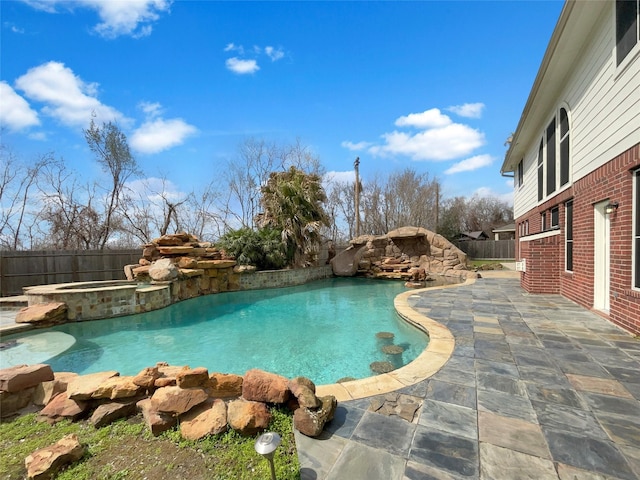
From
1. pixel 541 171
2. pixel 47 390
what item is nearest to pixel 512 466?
pixel 47 390

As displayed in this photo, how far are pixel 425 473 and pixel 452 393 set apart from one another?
100 centimetres

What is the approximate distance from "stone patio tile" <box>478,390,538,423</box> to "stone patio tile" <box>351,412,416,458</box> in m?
0.70

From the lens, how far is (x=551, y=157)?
6.75 meters

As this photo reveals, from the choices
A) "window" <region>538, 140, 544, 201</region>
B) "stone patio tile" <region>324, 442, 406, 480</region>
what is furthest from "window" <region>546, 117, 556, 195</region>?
"stone patio tile" <region>324, 442, 406, 480</region>

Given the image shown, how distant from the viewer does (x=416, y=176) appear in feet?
74.2

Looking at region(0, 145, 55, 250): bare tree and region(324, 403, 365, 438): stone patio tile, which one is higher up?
region(0, 145, 55, 250): bare tree

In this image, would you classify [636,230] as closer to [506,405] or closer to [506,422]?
[506,405]

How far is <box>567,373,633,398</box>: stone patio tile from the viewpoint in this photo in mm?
2279

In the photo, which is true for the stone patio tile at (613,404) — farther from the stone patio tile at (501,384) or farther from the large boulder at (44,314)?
the large boulder at (44,314)

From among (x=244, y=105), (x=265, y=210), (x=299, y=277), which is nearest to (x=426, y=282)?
(x=299, y=277)

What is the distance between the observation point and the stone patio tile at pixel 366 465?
5.08 ft

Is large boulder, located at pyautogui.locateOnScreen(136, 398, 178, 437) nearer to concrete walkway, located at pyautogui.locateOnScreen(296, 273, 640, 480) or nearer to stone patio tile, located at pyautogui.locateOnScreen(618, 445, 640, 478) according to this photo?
concrete walkway, located at pyautogui.locateOnScreen(296, 273, 640, 480)

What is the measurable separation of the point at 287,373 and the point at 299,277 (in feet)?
26.9

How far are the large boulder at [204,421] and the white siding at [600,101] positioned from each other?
17.8 ft
